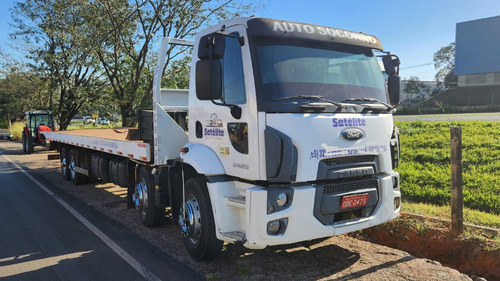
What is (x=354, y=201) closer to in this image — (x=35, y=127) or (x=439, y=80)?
(x=35, y=127)

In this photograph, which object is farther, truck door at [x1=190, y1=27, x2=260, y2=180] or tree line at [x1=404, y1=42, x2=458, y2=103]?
tree line at [x1=404, y1=42, x2=458, y2=103]

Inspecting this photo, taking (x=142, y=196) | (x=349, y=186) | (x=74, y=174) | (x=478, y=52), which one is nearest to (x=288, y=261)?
(x=349, y=186)

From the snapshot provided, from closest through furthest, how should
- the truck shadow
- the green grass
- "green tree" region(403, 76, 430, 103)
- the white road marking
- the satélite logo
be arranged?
the satélite logo < the truck shadow < the white road marking < the green grass < "green tree" region(403, 76, 430, 103)

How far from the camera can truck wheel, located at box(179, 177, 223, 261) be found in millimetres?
4395

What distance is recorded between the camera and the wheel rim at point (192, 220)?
4602 millimetres

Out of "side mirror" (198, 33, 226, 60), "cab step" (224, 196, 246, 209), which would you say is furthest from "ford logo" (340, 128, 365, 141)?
"side mirror" (198, 33, 226, 60)

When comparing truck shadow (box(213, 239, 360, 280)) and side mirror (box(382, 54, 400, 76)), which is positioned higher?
side mirror (box(382, 54, 400, 76))

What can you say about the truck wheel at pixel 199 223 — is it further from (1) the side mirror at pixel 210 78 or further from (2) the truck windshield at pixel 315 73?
(2) the truck windshield at pixel 315 73

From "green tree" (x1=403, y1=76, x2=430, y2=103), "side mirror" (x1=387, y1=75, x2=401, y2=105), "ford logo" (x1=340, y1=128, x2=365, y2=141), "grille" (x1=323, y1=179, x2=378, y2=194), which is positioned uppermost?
"green tree" (x1=403, y1=76, x2=430, y2=103)

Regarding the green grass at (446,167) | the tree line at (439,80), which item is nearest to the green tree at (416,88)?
the tree line at (439,80)

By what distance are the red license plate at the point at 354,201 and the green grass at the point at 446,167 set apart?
3.25 meters

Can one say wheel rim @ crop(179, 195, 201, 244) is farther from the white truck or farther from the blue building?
the blue building

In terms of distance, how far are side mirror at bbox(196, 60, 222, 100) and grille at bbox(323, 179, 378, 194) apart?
4.99ft

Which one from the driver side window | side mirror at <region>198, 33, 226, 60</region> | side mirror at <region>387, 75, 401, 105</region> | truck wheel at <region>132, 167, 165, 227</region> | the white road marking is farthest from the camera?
truck wheel at <region>132, 167, 165, 227</region>
